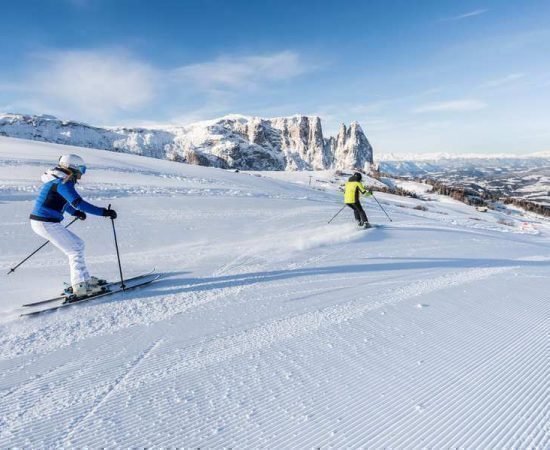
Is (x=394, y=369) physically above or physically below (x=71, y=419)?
below

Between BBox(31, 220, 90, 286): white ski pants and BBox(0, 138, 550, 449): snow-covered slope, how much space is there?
58cm

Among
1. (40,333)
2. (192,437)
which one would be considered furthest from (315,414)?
(40,333)

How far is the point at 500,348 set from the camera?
4.90m

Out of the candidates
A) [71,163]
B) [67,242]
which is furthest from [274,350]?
[71,163]

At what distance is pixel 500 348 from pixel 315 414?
121 inches

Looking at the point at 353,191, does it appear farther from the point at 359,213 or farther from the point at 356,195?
the point at 359,213

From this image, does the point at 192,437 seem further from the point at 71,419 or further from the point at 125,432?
the point at 71,419

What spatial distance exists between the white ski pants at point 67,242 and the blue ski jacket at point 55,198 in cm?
11

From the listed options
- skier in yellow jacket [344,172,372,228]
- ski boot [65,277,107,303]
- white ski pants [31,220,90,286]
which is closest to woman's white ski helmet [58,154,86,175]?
white ski pants [31,220,90,286]

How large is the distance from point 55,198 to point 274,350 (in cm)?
422

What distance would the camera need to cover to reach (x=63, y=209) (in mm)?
5980

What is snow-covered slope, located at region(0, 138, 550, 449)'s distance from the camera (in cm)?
321

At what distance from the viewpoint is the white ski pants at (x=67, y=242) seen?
576 centimetres

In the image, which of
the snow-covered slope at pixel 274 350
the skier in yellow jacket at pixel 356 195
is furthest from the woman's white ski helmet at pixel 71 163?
the skier in yellow jacket at pixel 356 195
